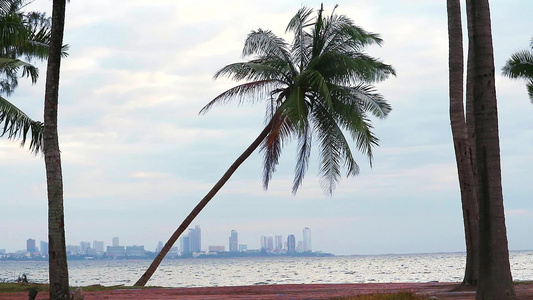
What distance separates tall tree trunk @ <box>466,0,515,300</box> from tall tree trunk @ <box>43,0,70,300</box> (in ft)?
25.5

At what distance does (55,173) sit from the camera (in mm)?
14109

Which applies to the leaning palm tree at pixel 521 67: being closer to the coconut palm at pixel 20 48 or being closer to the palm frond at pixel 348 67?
the palm frond at pixel 348 67

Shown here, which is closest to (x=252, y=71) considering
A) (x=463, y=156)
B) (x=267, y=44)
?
(x=267, y=44)

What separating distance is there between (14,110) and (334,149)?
1164 cm

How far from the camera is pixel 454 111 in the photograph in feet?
56.3

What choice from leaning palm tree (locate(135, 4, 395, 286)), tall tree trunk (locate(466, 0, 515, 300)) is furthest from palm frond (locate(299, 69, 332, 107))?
tall tree trunk (locate(466, 0, 515, 300))

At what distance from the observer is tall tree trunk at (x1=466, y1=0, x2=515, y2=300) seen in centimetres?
1151

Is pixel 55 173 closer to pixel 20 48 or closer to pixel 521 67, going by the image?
pixel 20 48

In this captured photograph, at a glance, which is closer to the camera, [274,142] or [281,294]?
[281,294]

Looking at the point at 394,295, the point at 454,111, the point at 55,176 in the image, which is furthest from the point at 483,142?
the point at 55,176

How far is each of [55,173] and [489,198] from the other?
8.15 m

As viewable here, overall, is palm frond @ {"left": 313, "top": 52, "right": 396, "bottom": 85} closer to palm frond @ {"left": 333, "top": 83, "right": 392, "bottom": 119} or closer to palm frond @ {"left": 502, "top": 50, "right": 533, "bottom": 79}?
palm frond @ {"left": 333, "top": 83, "right": 392, "bottom": 119}

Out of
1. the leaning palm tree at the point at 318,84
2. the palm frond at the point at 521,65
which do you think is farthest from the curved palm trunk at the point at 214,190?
the palm frond at the point at 521,65

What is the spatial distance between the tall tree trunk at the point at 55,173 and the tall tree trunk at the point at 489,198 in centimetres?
778
